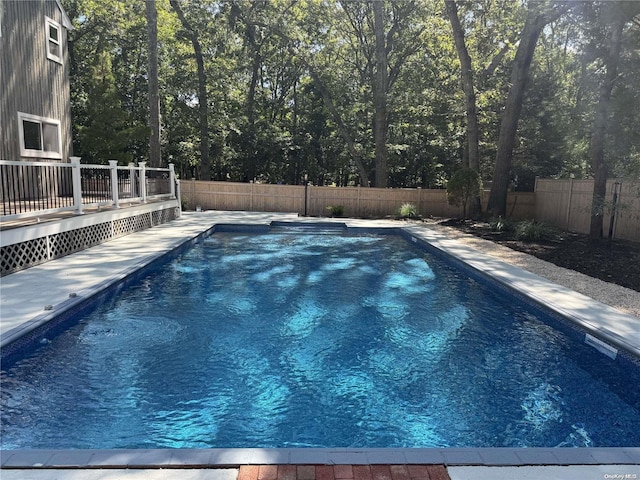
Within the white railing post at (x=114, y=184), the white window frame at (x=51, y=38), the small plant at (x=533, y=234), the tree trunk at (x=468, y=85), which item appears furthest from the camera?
the tree trunk at (x=468, y=85)

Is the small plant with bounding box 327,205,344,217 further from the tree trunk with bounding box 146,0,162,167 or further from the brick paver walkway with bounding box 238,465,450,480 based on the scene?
the brick paver walkway with bounding box 238,465,450,480

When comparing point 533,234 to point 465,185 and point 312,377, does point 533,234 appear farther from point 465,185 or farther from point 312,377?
point 312,377

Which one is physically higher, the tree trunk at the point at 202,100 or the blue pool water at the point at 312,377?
the tree trunk at the point at 202,100

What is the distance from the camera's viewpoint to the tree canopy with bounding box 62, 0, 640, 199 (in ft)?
58.4

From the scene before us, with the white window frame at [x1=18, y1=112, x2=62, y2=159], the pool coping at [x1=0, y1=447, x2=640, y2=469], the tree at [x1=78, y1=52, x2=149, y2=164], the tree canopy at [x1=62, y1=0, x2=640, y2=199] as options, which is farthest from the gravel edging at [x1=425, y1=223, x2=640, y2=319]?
the tree at [x1=78, y1=52, x2=149, y2=164]

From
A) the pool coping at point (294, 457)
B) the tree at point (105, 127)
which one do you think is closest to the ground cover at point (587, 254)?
the pool coping at point (294, 457)

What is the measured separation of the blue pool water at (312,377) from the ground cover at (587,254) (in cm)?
251

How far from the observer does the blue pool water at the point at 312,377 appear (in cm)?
350

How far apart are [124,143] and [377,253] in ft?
36.4

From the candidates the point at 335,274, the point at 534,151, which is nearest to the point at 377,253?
the point at 335,274

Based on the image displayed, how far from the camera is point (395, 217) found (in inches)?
739

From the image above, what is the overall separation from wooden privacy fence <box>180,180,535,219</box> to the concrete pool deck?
6588 millimetres

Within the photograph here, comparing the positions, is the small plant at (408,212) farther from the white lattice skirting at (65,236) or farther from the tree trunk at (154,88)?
the white lattice skirting at (65,236)

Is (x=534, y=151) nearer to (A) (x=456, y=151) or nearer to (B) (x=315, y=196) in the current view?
(A) (x=456, y=151)
